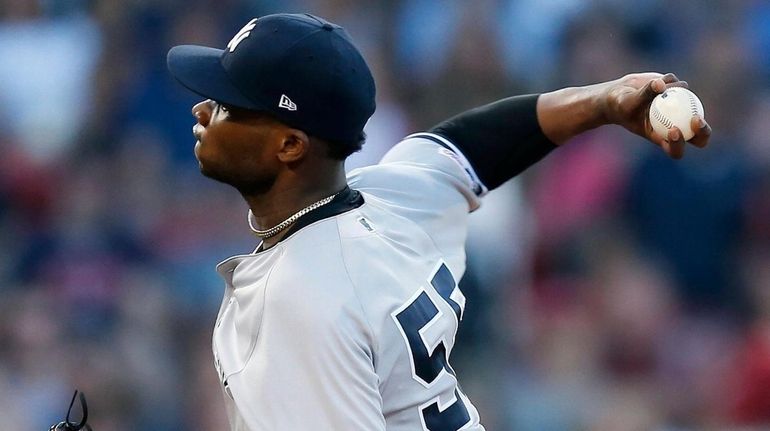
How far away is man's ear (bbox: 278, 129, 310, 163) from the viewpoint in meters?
2.68

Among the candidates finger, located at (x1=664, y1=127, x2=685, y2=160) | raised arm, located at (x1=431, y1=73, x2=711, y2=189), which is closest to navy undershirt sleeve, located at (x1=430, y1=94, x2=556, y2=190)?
raised arm, located at (x1=431, y1=73, x2=711, y2=189)

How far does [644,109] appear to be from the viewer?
2842mm

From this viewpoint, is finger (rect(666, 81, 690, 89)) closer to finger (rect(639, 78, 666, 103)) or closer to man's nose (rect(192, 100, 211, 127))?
finger (rect(639, 78, 666, 103))

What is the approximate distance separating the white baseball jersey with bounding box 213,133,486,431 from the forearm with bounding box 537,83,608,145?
15.5 inches

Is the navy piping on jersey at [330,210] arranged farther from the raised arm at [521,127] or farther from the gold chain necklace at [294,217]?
the raised arm at [521,127]

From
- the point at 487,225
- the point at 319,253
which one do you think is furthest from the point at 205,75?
the point at 487,225

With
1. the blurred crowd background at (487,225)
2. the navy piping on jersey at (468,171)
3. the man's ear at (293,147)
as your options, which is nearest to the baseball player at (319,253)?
the man's ear at (293,147)

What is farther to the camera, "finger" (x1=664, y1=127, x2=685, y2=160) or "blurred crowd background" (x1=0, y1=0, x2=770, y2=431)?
"blurred crowd background" (x1=0, y1=0, x2=770, y2=431)

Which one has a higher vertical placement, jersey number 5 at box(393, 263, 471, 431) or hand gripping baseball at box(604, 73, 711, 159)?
hand gripping baseball at box(604, 73, 711, 159)

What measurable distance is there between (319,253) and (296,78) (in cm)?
36

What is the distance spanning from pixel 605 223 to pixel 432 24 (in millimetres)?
1799

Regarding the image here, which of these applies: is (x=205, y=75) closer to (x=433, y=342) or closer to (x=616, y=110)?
(x=433, y=342)

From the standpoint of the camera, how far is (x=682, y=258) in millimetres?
5906

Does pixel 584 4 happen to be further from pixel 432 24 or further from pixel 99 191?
pixel 99 191
